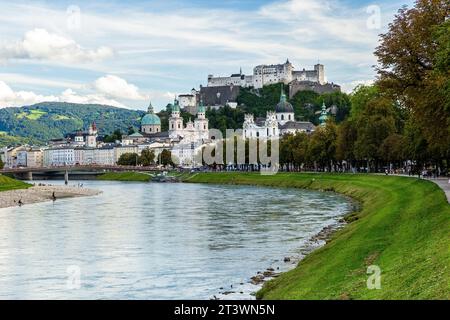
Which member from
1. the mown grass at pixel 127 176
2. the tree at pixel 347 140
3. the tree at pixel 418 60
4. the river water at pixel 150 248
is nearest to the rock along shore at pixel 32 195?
the river water at pixel 150 248

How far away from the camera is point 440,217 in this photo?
30297mm

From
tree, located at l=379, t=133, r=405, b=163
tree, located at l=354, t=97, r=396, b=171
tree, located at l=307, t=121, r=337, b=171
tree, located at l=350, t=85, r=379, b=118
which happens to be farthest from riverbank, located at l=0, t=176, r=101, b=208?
tree, located at l=379, t=133, r=405, b=163

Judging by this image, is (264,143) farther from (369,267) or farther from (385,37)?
(369,267)

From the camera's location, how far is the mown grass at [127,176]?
159550mm

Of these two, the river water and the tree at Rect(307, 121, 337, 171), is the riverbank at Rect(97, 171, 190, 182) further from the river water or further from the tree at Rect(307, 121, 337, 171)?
the river water

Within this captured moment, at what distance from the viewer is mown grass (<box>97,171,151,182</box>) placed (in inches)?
6281

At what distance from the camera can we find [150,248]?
37.5 m

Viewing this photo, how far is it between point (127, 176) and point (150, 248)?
131340 mm

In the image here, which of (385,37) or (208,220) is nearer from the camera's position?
(385,37)

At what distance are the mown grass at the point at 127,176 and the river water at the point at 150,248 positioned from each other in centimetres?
9195

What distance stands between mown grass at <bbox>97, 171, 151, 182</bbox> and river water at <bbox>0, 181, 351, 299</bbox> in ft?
302

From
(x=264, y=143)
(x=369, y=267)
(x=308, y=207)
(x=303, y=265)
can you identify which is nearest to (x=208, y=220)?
(x=308, y=207)

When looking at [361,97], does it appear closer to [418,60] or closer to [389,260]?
[418,60]
